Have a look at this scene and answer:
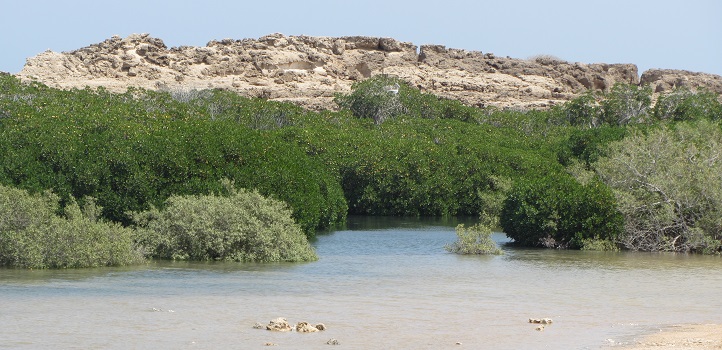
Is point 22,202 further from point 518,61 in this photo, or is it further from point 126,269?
point 518,61

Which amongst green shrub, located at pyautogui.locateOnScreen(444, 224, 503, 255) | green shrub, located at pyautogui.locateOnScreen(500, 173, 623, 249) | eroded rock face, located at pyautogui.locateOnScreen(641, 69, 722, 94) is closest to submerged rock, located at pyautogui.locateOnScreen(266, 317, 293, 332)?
green shrub, located at pyautogui.locateOnScreen(444, 224, 503, 255)

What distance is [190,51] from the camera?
84.6 m

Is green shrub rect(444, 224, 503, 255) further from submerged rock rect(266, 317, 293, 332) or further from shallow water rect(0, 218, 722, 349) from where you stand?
submerged rock rect(266, 317, 293, 332)

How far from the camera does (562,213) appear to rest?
29.3 meters

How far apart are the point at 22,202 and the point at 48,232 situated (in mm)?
938

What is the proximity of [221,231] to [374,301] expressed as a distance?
7.22 metres

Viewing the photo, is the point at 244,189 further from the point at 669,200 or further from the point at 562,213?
the point at 669,200

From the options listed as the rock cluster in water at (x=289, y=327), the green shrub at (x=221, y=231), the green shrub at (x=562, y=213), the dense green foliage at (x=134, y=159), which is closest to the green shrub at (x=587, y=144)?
the dense green foliage at (x=134, y=159)

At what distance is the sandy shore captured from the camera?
12922mm

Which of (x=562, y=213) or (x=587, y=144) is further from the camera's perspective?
(x=587, y=144)

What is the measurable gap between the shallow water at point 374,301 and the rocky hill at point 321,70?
52.1 m

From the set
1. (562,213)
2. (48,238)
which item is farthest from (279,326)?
(562,213)

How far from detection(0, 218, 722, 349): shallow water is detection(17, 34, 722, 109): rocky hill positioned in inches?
2050

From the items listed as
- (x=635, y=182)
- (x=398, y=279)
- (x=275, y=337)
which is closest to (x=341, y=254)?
(x=398, y=279)
